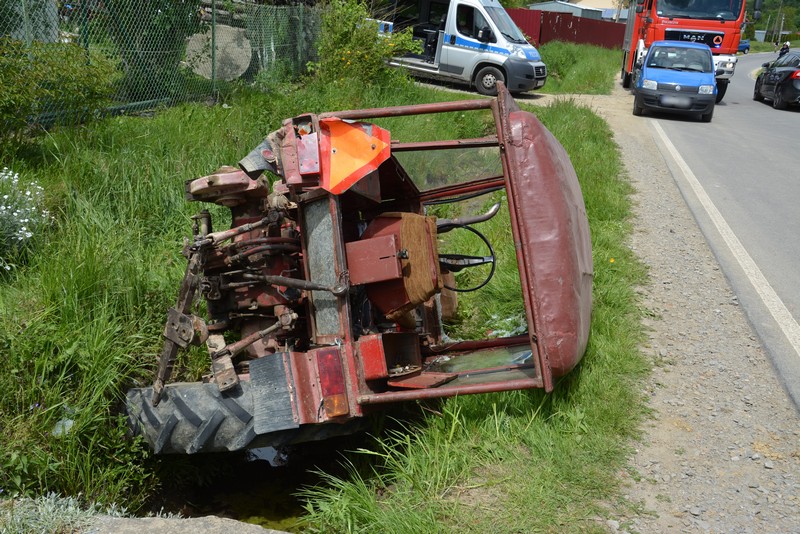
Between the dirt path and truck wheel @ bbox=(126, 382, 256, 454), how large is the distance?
6.12ft

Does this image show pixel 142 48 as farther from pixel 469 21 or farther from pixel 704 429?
pixel 469 21

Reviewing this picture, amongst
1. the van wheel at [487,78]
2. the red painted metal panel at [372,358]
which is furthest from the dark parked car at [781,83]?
the red painted metal panel at [372,358]

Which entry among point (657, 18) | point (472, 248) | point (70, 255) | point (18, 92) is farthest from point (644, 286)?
point (657, 18)

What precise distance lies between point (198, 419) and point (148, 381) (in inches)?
32.1

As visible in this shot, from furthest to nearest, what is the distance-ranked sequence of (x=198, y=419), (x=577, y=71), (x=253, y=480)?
(x=577, y=71) < (x=253, y=480) < (x=198, y=419)

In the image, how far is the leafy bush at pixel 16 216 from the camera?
4715mm

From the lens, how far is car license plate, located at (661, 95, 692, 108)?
14.6 m

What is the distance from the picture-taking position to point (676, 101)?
48.0 feet

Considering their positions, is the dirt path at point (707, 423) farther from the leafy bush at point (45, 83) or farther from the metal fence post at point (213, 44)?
the metal fence post at point (213, 44)

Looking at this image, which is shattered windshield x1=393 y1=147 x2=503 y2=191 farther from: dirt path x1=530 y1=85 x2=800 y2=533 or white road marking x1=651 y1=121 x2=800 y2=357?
white road marking x1=651 y1=121 x2=800 y2=357

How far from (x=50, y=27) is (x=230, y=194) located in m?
4.79

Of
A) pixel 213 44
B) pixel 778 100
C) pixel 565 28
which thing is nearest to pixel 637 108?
pixel 778 100

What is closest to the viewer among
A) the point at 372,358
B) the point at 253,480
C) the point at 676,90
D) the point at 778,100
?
the point at 372,358

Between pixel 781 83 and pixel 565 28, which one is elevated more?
pixel 565 28
